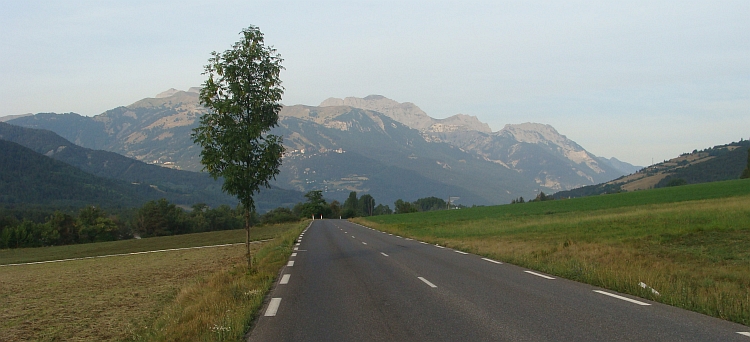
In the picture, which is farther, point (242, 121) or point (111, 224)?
point (111, 224)

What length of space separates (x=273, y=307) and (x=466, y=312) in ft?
11.8

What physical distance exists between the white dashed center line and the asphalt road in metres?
0.02

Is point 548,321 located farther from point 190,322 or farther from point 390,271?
point 390,271

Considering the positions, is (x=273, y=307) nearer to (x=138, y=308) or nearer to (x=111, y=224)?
(x=138, y=308)

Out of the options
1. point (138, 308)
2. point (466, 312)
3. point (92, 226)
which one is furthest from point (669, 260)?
point (92, 226)

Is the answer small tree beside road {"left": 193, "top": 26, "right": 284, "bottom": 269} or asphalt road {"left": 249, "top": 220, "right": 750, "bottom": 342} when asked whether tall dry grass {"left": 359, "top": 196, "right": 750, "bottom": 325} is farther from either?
small tree beside road {"left": 193, "top": 26, "right": 284, "bottom": 269}

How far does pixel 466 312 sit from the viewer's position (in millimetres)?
9453

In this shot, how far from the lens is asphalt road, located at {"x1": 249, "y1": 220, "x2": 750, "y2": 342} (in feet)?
25.5

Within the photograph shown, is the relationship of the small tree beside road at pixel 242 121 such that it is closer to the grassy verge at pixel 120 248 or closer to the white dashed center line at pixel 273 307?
the white dashed center line at pixel 273 307

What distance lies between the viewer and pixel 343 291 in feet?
40.9

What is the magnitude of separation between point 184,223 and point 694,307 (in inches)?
4948

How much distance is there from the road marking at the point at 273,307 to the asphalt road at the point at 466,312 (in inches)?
0.7

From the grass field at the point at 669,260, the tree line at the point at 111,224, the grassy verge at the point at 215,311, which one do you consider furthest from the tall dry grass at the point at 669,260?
the tree line at the point at 111,224

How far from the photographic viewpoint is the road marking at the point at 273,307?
9.75m
